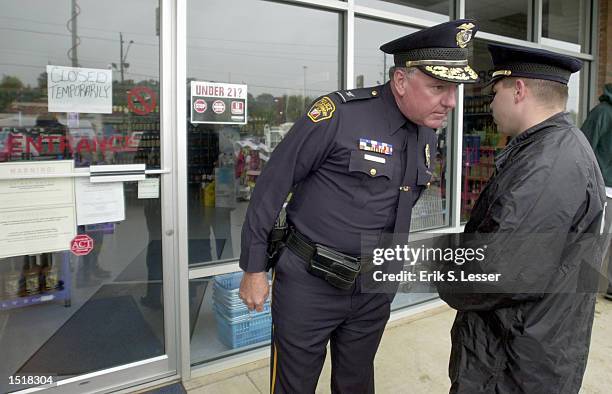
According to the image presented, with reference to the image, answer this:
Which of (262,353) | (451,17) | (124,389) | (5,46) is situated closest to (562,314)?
(262,353)

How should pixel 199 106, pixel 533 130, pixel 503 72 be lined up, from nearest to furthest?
pixel 533 130 < pixel 503 72 < pixel 199 106

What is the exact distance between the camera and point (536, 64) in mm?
1406

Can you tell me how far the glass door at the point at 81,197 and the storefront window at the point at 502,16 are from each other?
2721 mm

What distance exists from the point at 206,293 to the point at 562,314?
195cm

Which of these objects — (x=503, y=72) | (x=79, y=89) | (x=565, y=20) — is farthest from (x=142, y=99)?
(x=565, y=20)

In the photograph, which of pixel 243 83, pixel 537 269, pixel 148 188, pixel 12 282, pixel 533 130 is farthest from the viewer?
pixel 243 83

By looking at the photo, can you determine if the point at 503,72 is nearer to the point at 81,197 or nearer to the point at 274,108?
the point at 274,108

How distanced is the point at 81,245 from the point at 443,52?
193 centimetres

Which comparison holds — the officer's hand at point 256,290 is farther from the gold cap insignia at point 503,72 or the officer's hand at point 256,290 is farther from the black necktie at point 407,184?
the gold cap insignia at point 503,72

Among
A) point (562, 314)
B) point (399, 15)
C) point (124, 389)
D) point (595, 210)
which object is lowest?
point (124, 389)

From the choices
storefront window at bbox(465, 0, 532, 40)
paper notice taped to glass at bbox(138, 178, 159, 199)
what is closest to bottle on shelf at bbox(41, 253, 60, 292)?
paper notice taped to glass at bbox(138, 178, 159, 199)

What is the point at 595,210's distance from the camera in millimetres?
1275

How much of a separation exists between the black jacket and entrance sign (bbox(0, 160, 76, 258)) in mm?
1847

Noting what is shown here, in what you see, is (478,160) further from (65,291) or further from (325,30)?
(65,291)
